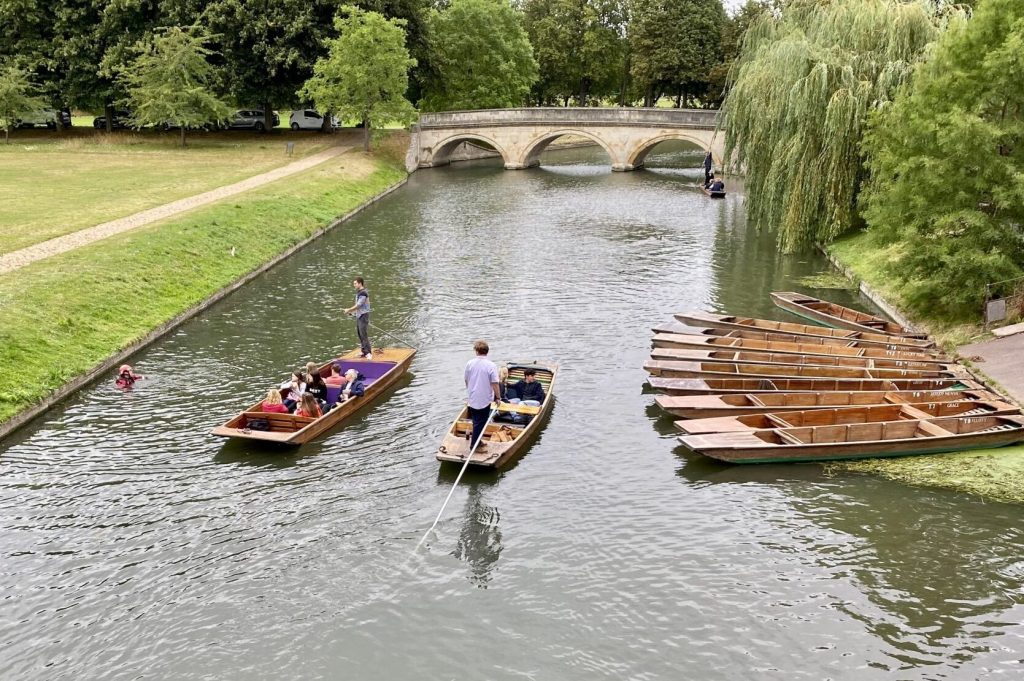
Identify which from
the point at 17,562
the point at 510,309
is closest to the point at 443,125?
the point at 510,309

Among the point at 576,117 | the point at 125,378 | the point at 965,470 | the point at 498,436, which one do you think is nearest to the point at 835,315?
the point at 965,470

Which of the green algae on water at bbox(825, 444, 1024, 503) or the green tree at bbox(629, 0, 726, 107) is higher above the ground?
the green tree at bbox(629, 0, 726, 107)

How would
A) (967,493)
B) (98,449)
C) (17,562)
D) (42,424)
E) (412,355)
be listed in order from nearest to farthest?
(17,562) < (967,493) < (98,449) < (42,424) < (412,355)

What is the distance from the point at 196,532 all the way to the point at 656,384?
981cm

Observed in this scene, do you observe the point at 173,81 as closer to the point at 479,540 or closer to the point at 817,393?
the point at 817,393

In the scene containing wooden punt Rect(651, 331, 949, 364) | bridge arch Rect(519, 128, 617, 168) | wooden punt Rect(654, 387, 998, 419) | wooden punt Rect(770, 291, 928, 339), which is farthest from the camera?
bridge arch Rect(519, 128, 617, 168)

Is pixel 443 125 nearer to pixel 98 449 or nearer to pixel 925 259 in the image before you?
pixel 925 259

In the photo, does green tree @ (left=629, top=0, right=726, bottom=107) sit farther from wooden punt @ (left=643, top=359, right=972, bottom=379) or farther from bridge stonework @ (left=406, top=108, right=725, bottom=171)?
wooden punt @ (left=643, top=359, right=972, bottom=379)

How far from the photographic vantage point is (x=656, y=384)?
1894 centimetres

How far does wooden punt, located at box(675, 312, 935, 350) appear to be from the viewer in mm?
21248

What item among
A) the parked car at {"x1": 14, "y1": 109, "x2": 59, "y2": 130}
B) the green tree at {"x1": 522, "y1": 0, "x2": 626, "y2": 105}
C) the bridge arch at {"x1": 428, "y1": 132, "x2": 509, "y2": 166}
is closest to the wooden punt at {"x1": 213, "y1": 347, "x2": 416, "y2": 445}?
the bridge arch at {"x1": 428, "y1": 132, "x2": 509, "y2": 166}

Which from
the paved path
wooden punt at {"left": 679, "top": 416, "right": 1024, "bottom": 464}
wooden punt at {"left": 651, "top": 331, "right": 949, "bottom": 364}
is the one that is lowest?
wooden punt at {"left": 679, "top": 416, "right": 1024, "bottom": 464}

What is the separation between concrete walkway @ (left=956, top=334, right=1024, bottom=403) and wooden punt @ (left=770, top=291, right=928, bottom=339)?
5.17 feet

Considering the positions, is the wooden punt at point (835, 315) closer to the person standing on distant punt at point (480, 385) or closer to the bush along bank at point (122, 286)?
the person standing on distant punt at point (480, 385)
